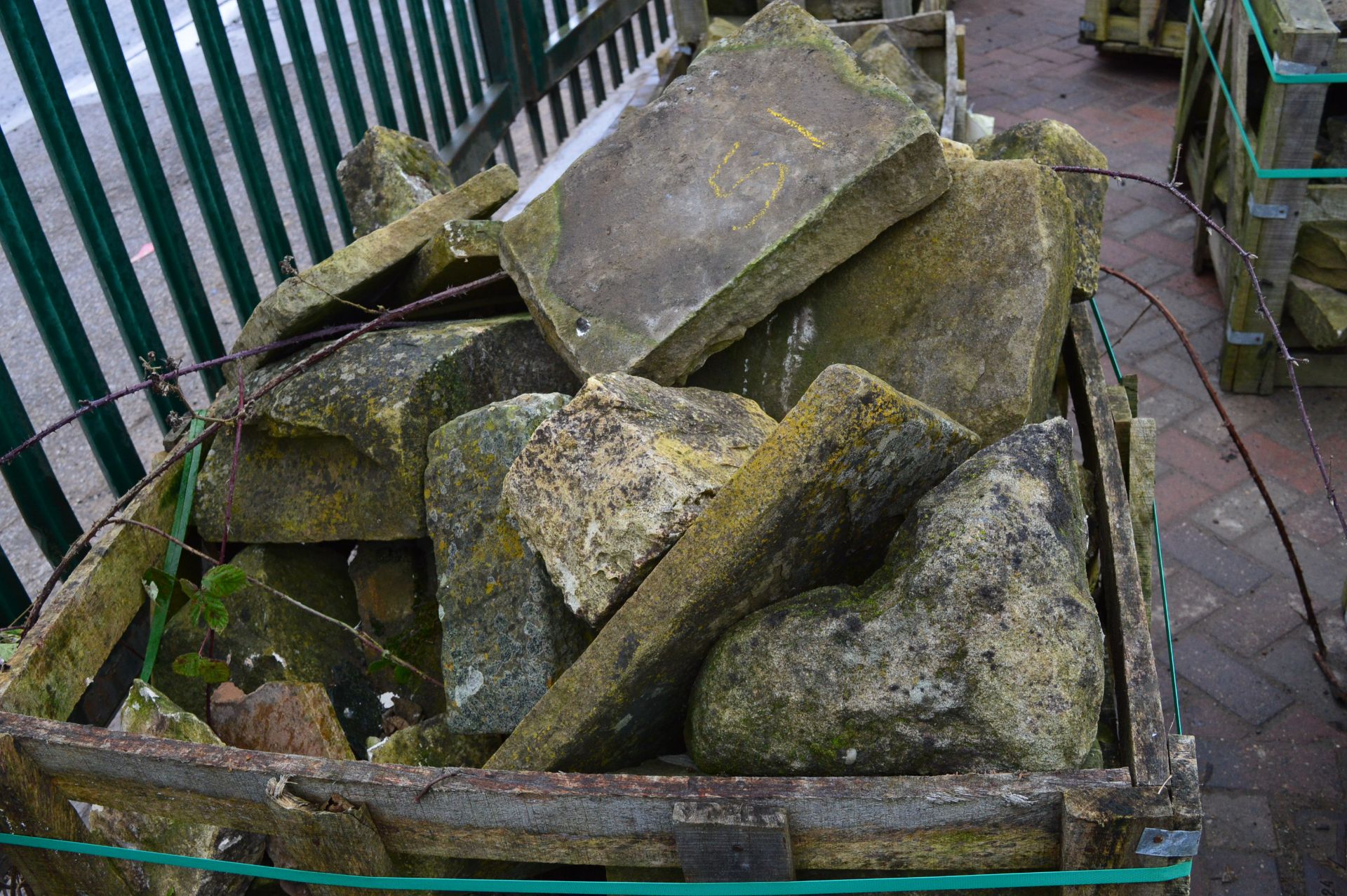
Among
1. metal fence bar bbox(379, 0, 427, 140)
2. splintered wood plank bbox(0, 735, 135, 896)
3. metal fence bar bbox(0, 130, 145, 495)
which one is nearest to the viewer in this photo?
splintered wood plank bbox(0, 735, 135, 896)

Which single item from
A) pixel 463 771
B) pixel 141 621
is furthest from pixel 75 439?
pixel 463 771

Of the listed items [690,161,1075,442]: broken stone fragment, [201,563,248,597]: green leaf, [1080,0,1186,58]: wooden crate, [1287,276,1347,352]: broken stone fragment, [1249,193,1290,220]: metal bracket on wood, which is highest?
[690,161,1075,442]: broken stone fragment

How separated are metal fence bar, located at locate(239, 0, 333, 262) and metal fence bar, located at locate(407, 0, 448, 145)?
28.9 inches

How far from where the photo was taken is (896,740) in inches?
63.9

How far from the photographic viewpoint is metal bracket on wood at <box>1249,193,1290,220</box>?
4.05 metres

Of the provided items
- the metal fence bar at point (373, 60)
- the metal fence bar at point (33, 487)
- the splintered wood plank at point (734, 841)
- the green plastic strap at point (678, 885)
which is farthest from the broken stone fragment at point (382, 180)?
the splintered wood plank at point (734, 841)

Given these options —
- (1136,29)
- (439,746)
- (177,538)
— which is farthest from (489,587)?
(1136,29)

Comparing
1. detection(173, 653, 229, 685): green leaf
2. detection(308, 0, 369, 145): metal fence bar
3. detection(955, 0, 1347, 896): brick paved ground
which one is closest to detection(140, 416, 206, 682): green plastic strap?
detection(173, 653, 229, 685): green leaf

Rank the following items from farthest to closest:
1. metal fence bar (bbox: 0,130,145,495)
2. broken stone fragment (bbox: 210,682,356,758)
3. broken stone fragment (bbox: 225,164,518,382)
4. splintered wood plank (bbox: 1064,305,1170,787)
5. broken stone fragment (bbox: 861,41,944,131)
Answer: broken stone fragment (bbox: 861,41,944,131) → metal fence bar (bbox: 0,130,145,495) → broken stone fragment (bbox: 225,164,518,382) → broken stone fragment (bbox: 210,682,356,758) → splintered wood plank (bbox: 1064,305,1170,787)

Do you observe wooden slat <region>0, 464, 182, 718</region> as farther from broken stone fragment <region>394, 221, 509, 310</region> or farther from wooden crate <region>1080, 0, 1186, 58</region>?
wooden crate <region>1080, 0, 1186, 58</region>

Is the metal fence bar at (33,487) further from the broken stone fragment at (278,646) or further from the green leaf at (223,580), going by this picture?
the green leaf at (223,580)

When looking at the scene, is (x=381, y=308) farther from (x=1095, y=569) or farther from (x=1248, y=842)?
(x=1248, y=842)

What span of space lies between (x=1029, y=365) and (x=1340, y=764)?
5.99 ft

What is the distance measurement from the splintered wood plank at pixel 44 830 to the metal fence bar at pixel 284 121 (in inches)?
85.9
